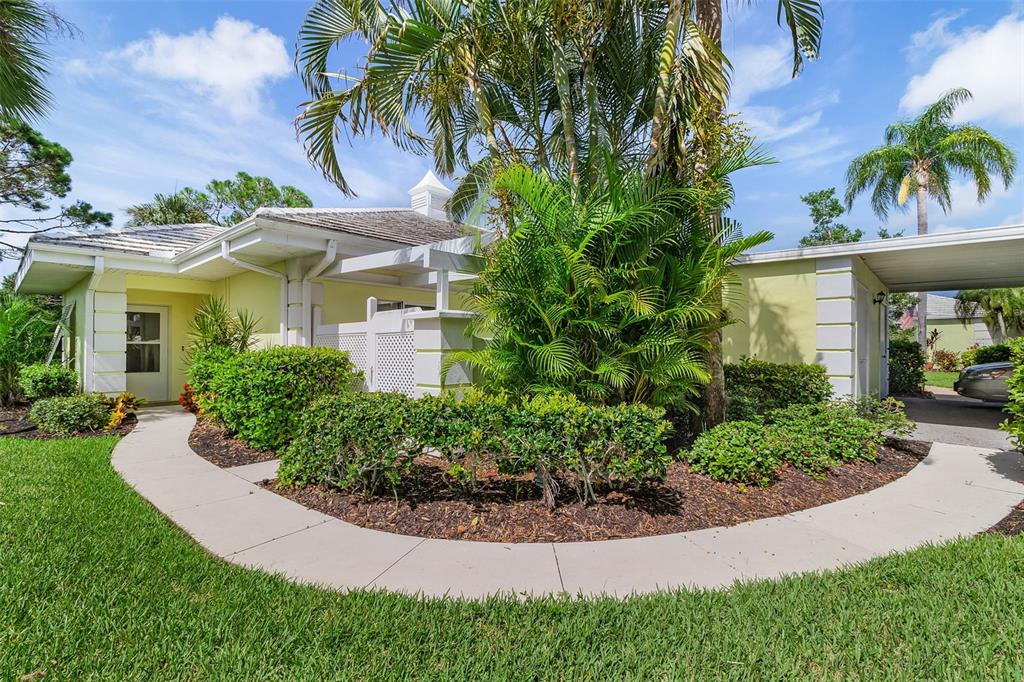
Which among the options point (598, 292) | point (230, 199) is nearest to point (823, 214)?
point (598, 292)

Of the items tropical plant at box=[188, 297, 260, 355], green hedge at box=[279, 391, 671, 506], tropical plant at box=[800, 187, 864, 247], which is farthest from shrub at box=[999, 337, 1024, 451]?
tropical plant at box=[800, 187, 864, 247]

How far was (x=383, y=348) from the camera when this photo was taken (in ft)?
23.2

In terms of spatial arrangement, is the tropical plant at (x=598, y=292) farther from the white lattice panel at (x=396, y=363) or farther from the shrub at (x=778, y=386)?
the shrub at (x=778, y=386)

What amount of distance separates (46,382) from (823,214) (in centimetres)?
3795

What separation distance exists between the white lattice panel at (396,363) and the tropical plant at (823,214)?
102 feet

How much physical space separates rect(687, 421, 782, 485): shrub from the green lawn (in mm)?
16305

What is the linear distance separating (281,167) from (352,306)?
463 centimetres

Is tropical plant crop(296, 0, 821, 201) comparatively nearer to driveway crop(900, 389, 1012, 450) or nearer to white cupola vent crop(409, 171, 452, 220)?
white cupola vent crop(409, 171, 452, 220)

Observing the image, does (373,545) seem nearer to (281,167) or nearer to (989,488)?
(989,488)

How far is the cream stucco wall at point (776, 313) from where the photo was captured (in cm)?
847

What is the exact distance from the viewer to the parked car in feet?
34.7

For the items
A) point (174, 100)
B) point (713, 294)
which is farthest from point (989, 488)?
point (174, 100)

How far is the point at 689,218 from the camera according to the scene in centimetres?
559

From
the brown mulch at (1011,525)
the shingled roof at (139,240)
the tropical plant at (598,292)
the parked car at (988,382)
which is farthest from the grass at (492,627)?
the parked car at (988,382)
